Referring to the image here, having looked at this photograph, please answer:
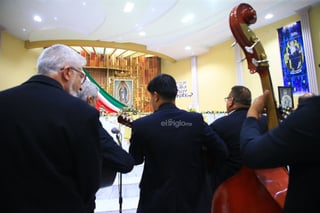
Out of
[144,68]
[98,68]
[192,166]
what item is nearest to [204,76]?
[144,68]

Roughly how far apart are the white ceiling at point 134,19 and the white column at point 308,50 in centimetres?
30

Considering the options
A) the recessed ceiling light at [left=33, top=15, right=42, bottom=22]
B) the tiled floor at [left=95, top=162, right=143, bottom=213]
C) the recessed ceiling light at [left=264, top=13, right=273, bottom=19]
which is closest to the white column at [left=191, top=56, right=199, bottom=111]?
the recessed ceiling light at [left=264, top=13, right=273, bottom=19]

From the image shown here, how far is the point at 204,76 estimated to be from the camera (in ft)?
28.8

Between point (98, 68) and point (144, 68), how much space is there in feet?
6.80

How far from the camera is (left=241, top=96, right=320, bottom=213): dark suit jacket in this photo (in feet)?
1.96

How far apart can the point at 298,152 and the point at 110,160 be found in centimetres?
74

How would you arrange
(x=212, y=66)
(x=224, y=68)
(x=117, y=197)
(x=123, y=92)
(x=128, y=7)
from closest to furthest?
(x=117, y=197) → (x=128, y=7) → (x=224, y=68) → (x=212, y=66) → (x=123, y=92)

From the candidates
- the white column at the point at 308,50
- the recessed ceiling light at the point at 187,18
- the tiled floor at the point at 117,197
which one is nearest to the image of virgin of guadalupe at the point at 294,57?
the white column at the point at 308,50

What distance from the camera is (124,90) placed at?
9656 millimetres

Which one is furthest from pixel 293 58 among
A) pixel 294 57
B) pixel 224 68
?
pixel 224 68

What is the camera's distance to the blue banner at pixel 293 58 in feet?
18.2

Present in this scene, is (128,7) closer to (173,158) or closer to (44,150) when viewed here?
(173,158)

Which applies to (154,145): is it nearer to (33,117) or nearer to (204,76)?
(33,117)

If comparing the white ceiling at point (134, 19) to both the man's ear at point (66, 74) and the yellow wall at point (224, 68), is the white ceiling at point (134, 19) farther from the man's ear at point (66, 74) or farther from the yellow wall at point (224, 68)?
the man's ear at point (66, 74)
